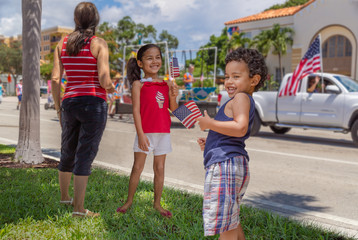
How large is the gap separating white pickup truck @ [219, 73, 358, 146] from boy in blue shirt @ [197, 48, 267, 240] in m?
8.19

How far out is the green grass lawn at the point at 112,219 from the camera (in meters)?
3.26

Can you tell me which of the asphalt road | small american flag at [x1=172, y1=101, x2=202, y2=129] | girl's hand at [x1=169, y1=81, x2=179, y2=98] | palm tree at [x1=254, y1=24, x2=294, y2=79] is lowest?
the asphalt road

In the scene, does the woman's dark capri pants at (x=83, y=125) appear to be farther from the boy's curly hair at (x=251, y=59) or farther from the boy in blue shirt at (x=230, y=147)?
the boy's curly hair at (x=251, y=59)

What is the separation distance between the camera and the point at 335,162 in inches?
293

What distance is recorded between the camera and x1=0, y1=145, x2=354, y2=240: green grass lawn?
3.26 metres

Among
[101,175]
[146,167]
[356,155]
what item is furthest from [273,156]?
[101,175]

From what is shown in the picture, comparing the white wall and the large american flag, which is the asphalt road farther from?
the white wall

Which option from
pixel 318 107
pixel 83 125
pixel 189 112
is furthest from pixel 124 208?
pixel 318 107

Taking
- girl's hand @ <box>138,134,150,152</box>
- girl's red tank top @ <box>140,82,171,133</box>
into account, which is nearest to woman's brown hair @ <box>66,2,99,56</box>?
girl's red tank top @ <box>140,82,171,133</box>

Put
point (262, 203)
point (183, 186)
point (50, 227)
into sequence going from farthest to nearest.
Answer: point (183, 186)
point (262, 203)
point (50, 227)

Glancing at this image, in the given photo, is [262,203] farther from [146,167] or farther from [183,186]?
[146,167]

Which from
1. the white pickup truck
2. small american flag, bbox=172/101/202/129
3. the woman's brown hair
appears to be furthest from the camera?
the white pickup truck

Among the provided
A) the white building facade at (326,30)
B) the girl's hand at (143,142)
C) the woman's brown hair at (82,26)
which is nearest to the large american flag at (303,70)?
the girl's hand at (143,142)

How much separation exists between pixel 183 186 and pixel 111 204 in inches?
54.8
